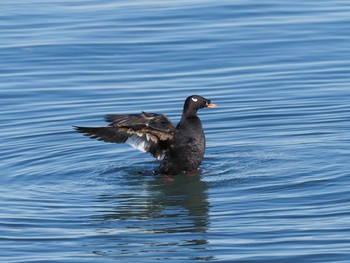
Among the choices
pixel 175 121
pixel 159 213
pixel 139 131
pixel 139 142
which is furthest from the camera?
pixel 175 121

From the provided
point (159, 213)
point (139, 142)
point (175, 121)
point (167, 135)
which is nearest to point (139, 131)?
point (139, 142)

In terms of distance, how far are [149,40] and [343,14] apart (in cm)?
465

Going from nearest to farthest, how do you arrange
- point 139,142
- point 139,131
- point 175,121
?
point 139,131
point 139,142
point 175,121

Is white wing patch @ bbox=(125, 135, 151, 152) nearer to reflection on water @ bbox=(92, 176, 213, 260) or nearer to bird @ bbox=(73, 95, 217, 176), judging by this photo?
bird @ bbox=(73, 95, 217, 176)

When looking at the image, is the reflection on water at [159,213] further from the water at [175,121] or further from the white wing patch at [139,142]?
the white wing patch at [139,142]

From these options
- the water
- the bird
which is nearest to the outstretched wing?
the bird

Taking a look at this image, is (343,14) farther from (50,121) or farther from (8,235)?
(8,235)

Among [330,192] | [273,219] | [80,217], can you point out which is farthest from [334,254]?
[80,217]

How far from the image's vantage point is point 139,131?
49.1 ft

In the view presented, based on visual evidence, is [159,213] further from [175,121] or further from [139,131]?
[175,121]

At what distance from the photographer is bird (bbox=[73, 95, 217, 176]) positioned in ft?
48.8

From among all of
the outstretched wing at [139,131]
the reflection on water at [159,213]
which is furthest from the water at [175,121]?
the outstretched wing at [139,131]

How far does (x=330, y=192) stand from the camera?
13703 millimetres

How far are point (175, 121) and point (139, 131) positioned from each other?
3.13 metres
